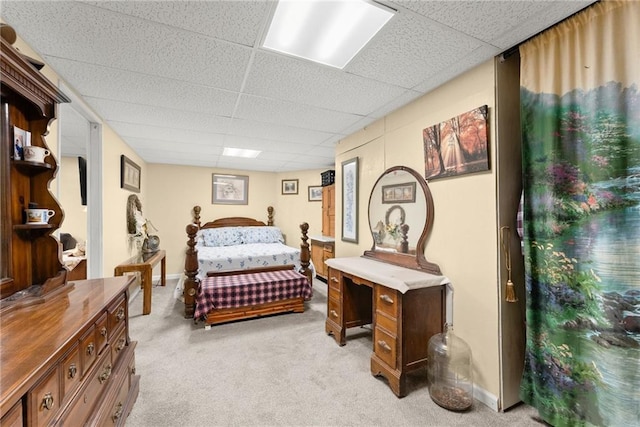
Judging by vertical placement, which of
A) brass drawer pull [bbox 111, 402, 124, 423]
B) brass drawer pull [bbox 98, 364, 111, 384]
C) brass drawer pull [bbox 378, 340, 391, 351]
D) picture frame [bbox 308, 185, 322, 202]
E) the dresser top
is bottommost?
brass drawer pull [bbox 111, 402, 124, 423]

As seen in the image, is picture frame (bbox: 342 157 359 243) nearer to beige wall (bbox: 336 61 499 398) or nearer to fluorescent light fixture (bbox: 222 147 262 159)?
beige wall (bbox: 336 61 499 398)

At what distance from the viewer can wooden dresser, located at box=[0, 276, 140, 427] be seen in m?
0.75

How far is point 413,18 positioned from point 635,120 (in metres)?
1.15

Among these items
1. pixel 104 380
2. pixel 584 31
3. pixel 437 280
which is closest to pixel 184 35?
pixel 104 380

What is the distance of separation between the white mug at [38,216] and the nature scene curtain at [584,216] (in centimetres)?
268

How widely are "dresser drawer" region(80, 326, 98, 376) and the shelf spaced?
2.80ft

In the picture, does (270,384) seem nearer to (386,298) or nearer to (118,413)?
(118,413)

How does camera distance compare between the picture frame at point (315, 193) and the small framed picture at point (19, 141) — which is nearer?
the small framed picture at point (19, 141)

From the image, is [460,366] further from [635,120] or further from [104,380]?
[104,380]

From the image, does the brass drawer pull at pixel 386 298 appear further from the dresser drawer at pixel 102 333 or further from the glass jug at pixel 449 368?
the dresser drawer at pixel 102 333

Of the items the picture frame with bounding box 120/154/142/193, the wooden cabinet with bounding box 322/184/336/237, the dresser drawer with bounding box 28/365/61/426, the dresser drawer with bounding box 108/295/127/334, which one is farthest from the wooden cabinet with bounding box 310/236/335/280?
the dresser drawer with bounding box 28/365/61/426

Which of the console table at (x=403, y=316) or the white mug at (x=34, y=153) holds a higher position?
the white mug at (x=34, y=153)

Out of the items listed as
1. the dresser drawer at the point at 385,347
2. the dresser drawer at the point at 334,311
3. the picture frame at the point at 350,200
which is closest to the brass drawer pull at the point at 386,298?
the dresser drawer at the point at 385,347

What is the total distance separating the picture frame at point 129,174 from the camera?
3.62m
